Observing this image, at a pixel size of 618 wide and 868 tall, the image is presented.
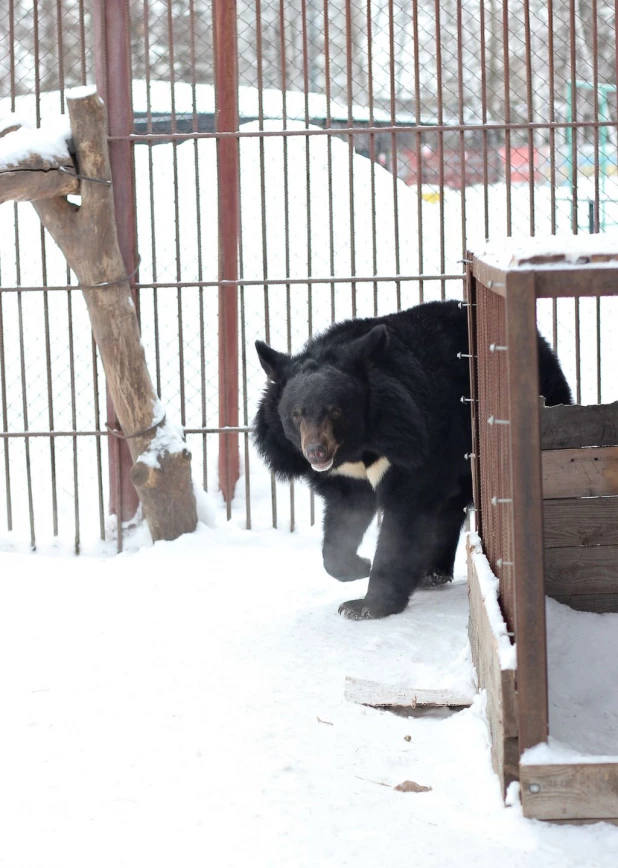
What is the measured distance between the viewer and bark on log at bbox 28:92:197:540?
200 inches

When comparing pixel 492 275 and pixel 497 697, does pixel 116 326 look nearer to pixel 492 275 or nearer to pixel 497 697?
pixel 492 275

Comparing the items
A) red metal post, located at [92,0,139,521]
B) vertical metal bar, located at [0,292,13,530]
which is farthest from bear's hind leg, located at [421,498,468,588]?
vertical metal bar, located at [0,292,13,530]

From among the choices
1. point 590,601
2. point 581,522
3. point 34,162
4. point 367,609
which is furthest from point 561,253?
point 34,162

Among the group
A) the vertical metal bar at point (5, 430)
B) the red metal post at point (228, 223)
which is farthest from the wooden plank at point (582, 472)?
the vertical metal bar at point (5, 430)

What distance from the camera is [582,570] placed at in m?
3.39

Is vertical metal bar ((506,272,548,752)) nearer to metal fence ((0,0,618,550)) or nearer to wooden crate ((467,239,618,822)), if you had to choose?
wooden crate ((467,239,618,822))

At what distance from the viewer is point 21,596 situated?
185 inches

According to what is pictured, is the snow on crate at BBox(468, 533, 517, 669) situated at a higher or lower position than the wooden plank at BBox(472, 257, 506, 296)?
lower

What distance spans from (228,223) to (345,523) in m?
1.95

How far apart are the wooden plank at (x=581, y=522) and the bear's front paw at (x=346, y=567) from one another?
149 cm

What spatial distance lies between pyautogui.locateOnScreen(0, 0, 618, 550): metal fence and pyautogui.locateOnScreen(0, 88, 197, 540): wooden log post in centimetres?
25

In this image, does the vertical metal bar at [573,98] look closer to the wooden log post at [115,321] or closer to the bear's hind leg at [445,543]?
the bear's hind leg at [445,543]

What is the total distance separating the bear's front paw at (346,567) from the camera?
4.75 m

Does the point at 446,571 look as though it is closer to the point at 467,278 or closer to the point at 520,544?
the point at 467,278
